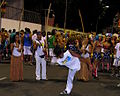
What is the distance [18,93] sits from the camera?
8.77 m

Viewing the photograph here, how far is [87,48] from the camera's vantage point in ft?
37.1

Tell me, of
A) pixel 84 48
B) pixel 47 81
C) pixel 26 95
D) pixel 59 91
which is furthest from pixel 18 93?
pixel 84 48

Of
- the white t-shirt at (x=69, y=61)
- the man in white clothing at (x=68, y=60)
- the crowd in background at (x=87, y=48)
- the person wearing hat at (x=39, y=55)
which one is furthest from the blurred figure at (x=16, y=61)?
the white t-shirt at (x=69, y=61)

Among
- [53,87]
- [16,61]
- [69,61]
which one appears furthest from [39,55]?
[69,61]

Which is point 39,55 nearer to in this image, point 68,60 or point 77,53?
point 77,53

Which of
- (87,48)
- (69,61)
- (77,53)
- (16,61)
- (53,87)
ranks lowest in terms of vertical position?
(53,87)

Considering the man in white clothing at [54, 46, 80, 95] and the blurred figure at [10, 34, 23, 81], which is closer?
the man in white clothing at [54, 46, 80, 95]

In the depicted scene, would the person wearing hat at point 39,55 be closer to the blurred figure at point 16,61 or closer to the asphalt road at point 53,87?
the asphalt road at point 53,87

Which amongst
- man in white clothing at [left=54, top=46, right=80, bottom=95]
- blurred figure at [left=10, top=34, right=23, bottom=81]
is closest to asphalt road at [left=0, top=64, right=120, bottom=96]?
blurred figure at [left=10, top=34, right=23, bottom=81]

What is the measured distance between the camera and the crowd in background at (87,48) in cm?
1108

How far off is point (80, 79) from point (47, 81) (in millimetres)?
1255

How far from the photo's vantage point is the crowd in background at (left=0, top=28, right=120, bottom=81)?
1108cm

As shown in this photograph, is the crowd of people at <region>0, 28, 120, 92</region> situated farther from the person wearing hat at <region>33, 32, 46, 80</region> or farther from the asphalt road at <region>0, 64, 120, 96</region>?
the asphalt road at <region>0, 64, 120, 96</region>

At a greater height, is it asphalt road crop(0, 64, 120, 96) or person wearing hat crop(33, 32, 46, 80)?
person wearing hat crop(33, 32, 46, 80)
